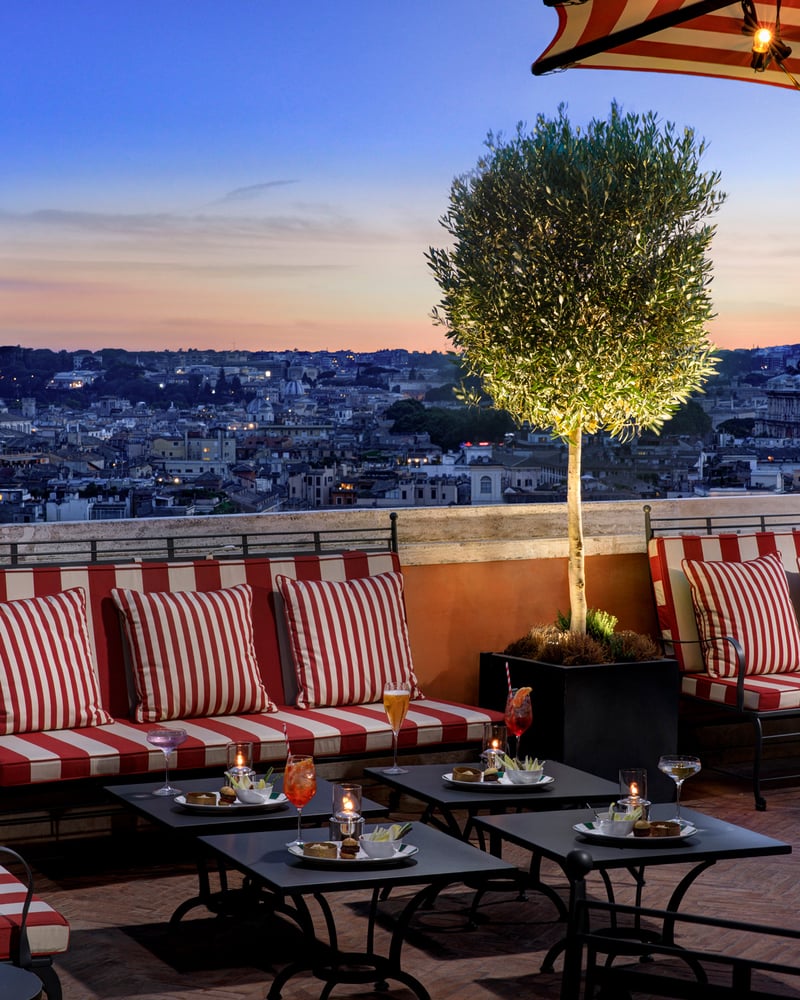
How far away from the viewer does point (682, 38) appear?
4305mm

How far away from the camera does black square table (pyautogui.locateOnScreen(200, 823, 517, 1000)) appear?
346 centimetres

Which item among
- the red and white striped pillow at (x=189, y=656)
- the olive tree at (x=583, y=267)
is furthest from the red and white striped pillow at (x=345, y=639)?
the olive tree at (x=583, y=267)

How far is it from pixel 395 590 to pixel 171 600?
1.06 meters

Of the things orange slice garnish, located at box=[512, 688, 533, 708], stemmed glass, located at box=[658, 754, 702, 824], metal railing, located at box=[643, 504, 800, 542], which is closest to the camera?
stemmed glass, located at box=[658, 754, 702, 824]

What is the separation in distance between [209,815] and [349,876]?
796 millimetres

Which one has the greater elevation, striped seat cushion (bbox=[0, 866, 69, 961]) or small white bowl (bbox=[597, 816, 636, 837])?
small white bowl (bbox=[597, 816, 636, 837])

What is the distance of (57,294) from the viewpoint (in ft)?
24.6

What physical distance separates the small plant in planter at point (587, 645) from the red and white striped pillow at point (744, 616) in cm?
34

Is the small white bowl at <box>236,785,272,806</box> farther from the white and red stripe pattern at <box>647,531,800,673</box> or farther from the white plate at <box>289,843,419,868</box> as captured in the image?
the white and red stripe pattern at <box>647,531,800,673</box>

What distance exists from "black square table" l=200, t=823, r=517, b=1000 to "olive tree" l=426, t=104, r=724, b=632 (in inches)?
107

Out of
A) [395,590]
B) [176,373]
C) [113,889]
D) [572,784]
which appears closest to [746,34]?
[572,784]

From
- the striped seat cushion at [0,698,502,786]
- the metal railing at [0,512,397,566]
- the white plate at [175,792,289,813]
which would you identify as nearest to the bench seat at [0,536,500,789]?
the striped seat cushion at [0,698,502,786]

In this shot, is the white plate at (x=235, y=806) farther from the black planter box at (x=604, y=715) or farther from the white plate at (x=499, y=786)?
the black planter box at (x=604, y=715)

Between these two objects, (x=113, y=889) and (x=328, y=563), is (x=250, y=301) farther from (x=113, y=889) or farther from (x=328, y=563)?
(x=113, y=889)
